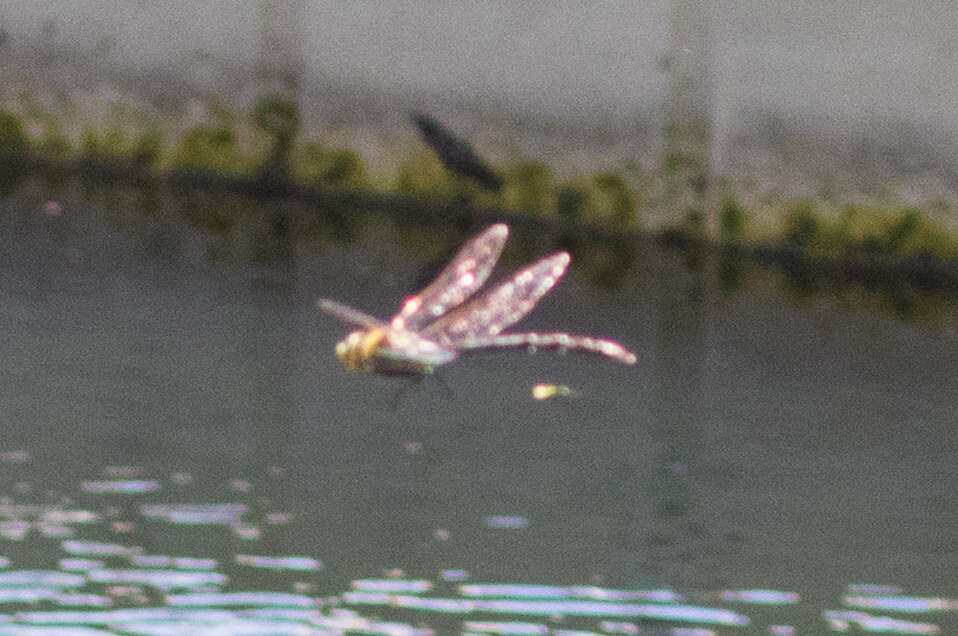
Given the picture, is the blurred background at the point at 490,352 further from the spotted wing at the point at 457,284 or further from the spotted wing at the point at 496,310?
the spotted wing at the point at 496,310

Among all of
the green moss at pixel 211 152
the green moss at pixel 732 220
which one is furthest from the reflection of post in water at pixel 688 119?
the green moss at pixel 211 152

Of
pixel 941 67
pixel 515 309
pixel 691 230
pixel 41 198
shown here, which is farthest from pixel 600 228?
pixel 515 309

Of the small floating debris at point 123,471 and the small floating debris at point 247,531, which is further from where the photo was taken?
the small floating debris at point 123,471

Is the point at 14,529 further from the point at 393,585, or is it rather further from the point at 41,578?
the point at 393,585

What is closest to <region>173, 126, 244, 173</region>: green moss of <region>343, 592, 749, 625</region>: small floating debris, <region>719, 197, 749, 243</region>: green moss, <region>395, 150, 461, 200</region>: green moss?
<region>395, 150, 461, 200</region>: green moss

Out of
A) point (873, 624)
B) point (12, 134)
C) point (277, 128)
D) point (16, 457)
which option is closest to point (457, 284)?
point (873, 624)

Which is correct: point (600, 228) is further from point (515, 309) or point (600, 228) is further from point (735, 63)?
point (515, 309)

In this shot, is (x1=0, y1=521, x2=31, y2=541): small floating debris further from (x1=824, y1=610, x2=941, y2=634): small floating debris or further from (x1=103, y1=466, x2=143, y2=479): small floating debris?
(x1=824, y1=610, x2=941, y2=634): small floating debris
